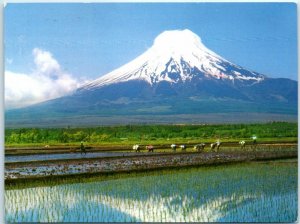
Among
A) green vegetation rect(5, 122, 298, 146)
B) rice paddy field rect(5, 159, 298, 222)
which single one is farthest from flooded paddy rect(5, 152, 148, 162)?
rice paddy field rect(5, 159, 298, 222)

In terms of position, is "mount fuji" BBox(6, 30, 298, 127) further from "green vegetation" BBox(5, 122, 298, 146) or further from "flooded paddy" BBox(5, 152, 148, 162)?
"flooded paddy" BBox(5, 152, 148, 162)

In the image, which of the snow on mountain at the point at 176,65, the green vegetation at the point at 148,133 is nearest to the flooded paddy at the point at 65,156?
the green vegetation at the point at 148,133

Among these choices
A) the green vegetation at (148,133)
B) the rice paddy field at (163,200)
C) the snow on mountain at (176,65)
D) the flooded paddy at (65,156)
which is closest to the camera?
the rice paddy field at (163,200)

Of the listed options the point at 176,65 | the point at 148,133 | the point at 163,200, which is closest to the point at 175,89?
the point at 176,65

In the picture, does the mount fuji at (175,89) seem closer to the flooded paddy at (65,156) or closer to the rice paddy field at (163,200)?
the flooded paddy at (65,156)

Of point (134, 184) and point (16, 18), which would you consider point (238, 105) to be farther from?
point (16, 18)

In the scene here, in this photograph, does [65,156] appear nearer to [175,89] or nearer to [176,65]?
[175,89]
